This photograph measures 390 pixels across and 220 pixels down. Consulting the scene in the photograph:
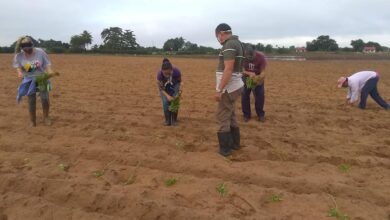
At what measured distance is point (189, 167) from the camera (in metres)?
5.47

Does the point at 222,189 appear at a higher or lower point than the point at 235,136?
lower

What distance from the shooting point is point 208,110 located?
30.9ft

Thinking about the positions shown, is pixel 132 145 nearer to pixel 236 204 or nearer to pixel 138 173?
pixel 138 173

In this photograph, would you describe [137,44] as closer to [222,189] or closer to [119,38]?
[119,38]

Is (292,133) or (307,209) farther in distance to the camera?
(292,133)

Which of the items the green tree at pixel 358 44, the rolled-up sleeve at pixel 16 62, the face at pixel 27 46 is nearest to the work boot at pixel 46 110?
the rolled-up sleeve at pixel 16 62

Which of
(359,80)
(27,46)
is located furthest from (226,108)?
(359,80)

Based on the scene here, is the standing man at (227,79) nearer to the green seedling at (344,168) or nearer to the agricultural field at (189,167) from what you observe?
the agricultural field at (189,167)

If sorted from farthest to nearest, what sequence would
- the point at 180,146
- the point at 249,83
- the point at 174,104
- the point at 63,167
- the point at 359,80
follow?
1. the point at 359,80
2. the point at 249,83
3. the point at 174,104
4. the point at 180,146
5. the point at 63,167

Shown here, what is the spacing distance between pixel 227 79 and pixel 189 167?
4.26 feet

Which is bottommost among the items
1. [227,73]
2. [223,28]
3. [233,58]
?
[227,73]

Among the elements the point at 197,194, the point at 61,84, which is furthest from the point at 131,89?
the point at 197,194

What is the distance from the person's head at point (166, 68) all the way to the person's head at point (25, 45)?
2429 mm

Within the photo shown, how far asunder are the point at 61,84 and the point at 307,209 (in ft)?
39.2
